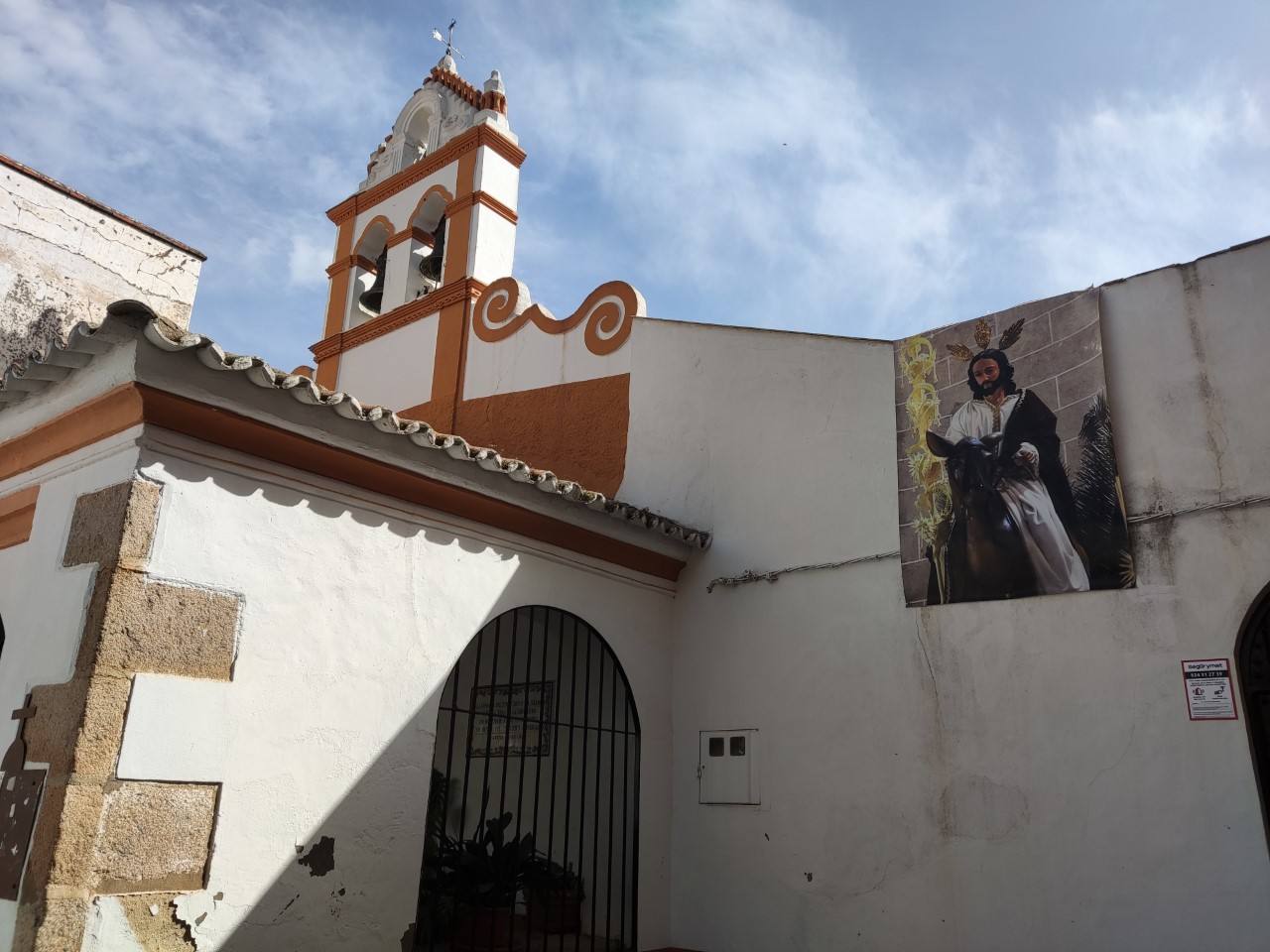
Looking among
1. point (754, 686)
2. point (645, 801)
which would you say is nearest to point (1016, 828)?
point (754, 686)

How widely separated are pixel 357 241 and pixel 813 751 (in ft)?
24.2

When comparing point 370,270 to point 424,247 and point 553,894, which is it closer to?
point 424,247

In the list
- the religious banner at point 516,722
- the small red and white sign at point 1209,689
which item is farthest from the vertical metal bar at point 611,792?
the small red and white sign at point 1209,689

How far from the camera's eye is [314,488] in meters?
4.70

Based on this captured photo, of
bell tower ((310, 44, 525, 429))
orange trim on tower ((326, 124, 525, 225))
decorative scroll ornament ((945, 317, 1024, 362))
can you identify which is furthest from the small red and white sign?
orange trim on tower ((326, 124, 525, 225))

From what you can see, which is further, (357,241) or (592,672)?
(357,241)

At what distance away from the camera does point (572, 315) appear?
8.24m

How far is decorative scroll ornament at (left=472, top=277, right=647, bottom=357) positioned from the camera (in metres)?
7.92

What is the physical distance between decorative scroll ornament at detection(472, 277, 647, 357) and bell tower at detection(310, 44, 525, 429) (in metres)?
0.25

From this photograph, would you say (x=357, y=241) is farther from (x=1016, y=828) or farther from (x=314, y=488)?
(x=1016, y=828)

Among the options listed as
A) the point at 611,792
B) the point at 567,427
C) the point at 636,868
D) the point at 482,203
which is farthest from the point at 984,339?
the point at 482,203

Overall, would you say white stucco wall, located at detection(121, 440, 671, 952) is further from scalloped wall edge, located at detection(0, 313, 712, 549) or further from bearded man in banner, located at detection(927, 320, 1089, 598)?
bearded man in banner, located at detection(927, 320, 1089, 598)

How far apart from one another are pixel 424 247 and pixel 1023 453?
665cm

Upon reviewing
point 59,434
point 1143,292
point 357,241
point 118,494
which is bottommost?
point 118,494
